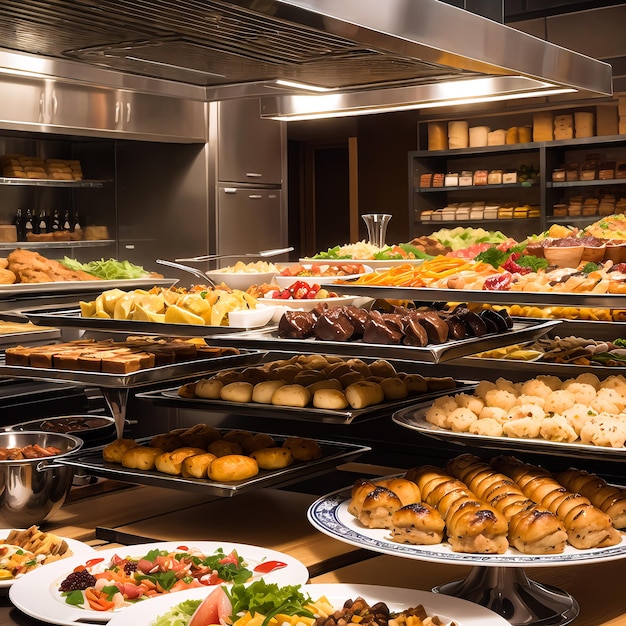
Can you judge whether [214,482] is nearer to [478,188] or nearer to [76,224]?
[76,224]

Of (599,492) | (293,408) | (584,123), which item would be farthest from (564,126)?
(599,492)

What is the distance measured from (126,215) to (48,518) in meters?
4.67

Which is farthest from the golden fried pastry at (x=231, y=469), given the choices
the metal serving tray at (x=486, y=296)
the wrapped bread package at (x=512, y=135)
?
the wrapped bread package at (x=512, y=135)

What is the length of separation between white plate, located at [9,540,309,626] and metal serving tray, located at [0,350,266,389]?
0.36 metres

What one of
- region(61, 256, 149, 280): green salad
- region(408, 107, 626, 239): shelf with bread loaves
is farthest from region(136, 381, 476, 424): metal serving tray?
region(408, 107, 626, 239): shelf with bread loaves

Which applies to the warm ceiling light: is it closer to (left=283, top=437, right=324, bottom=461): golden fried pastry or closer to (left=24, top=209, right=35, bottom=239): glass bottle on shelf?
(left=283, top=437, right=324, bottom=461): golden fried pastry

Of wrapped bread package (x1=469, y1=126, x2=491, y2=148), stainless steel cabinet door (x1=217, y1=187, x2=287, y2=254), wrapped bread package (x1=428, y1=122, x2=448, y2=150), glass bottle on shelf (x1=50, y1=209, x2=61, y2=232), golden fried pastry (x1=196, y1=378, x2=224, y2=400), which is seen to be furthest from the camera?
wrapped bread package (x1=428, y1=122, x2=448, y2=150)

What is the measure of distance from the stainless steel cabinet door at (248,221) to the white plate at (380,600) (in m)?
4.83

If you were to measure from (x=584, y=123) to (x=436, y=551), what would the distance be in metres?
6.18

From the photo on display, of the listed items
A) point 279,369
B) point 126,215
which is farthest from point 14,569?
point 126,215

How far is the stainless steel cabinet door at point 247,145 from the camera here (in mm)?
6457

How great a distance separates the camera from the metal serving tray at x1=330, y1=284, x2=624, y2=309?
2.18 meters

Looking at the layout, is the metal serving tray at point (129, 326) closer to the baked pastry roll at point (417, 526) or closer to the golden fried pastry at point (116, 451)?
the golden fried pastry at point (116, 451)

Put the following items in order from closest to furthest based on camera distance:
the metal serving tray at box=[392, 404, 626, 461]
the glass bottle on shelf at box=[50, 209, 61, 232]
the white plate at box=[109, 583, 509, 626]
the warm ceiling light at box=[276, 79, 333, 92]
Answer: the white plate at box=[109, 583, 509, 626] < the metal serving tray at box=[392, 404, 626, 461] < the warm ceiling light at box=[276, 79, 333, 92] < the glass bottle on shelf at box=[50, 209, 61, 232]
